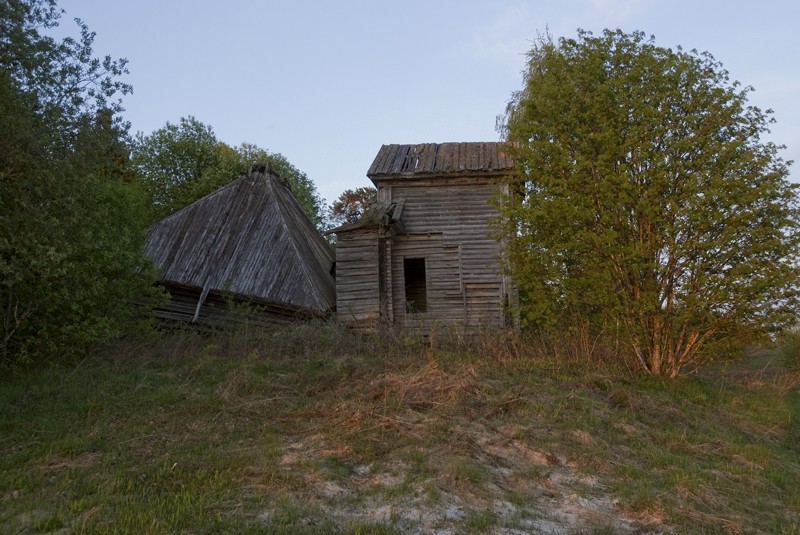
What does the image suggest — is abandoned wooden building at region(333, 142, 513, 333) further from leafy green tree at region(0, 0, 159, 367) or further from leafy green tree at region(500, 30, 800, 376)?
leafy green tree at region(0, 0, 159, 367)

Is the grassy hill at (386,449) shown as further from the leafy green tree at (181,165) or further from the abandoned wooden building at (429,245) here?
the leafy green tree at (181,165)

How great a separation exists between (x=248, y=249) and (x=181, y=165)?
47.8 feet

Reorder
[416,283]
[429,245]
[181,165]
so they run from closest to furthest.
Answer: [429,245]
[416,283]
[181,165]

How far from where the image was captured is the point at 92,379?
39.0 feet

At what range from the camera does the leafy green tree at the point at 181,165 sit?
33812mm

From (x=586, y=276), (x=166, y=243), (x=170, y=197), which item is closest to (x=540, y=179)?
(x=586, y=276)

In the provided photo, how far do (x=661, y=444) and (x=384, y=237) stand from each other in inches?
507

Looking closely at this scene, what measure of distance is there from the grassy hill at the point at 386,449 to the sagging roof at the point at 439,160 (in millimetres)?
9366

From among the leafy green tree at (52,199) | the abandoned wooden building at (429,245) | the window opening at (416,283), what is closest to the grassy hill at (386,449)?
the leafy green tree at (52,199)

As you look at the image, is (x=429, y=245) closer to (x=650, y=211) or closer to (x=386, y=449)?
(x=650, y=211)

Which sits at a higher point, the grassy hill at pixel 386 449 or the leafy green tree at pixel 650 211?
the leafy green tree at pixel 650 211

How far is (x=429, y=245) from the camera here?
2189cm

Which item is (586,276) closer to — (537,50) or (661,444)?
(661,444)

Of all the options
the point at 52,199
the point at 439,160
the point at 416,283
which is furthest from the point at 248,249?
the point at 52,199
